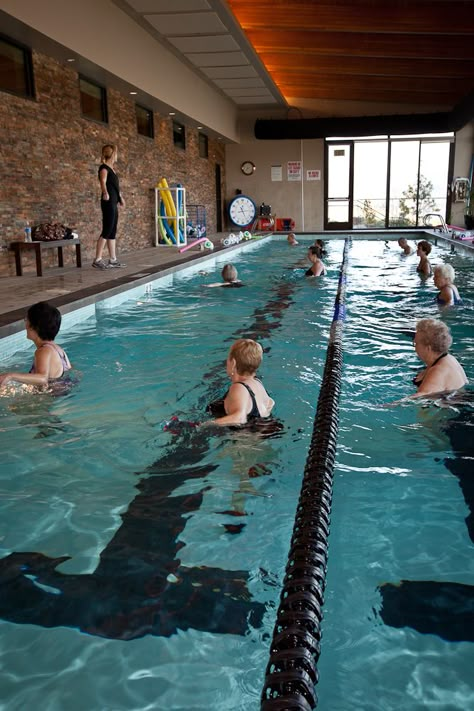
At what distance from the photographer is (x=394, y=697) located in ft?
5.81

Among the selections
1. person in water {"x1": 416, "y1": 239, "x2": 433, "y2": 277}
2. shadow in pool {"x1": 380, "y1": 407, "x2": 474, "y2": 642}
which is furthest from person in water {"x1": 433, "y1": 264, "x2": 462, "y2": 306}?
shadow in pool {"x1": 380, "y1": 407, "x2": 474, "y2": 642}

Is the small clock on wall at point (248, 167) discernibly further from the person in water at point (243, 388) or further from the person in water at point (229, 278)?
the person in water at point (243, 388)

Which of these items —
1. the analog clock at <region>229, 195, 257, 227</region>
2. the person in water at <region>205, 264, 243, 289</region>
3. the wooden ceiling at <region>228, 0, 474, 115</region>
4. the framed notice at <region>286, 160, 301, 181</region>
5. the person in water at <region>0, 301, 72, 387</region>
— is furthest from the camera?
the analog clock at <region>229, 195, 257, 227</region>

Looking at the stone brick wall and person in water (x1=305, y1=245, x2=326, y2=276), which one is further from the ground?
the stone brick wall

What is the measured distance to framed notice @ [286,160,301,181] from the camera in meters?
21.4

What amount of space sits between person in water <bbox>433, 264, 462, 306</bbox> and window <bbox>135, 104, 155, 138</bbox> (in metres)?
8.84

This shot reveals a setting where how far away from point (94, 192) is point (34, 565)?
9.90m

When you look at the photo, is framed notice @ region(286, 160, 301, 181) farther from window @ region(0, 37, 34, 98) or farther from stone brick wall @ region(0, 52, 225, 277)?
window @ region(0, 37, 34, 98)

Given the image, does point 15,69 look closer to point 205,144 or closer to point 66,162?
point 66,162

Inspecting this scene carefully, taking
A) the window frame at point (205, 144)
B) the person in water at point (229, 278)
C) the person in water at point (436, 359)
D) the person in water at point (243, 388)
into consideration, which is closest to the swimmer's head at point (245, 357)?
the person in water at point (243, 388)

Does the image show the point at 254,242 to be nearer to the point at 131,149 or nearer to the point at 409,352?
the point at 131,149

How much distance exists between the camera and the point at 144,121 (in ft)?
46.4

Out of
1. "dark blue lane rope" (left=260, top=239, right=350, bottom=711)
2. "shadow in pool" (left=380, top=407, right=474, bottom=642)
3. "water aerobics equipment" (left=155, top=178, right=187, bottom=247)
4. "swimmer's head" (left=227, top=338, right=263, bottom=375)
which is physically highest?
"water aerobics equipment" (left=155, top=178, right=187, bottom=247)

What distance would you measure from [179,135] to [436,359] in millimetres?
14313
